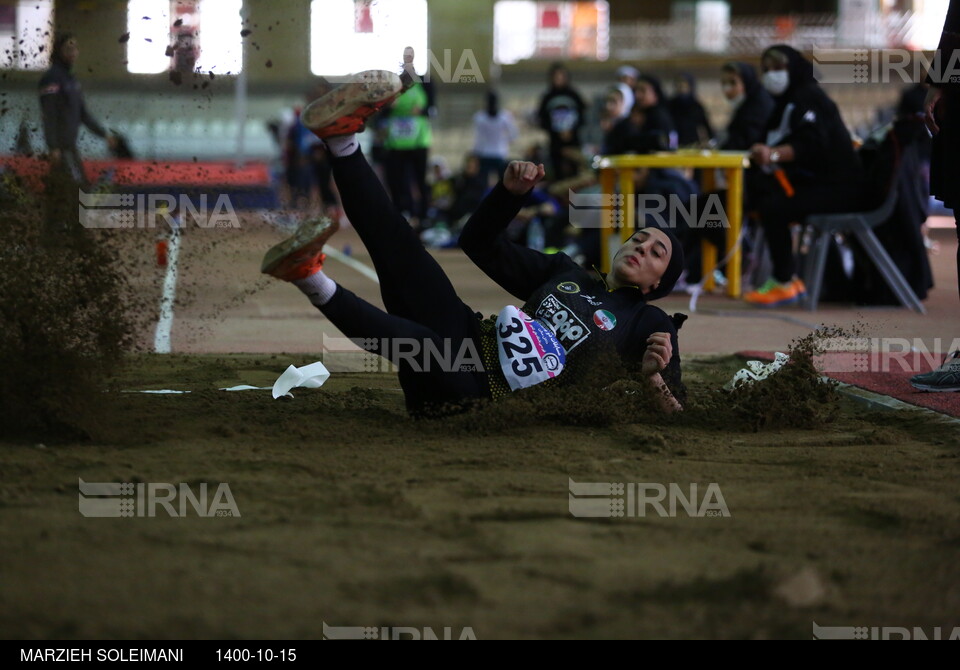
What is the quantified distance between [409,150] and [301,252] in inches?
478

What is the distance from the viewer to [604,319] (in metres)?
4.38

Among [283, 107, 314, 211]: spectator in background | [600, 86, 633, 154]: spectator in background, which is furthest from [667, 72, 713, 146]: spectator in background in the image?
[283, 107, 314, 211]: spectator in background

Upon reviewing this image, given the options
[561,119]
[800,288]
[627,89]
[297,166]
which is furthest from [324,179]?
[800,288]

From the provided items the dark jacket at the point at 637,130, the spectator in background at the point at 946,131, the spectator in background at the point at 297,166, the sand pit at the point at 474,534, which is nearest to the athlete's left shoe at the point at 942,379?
the spectator in background at the point at 946,131

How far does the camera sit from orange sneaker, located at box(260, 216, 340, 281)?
371 centimetres

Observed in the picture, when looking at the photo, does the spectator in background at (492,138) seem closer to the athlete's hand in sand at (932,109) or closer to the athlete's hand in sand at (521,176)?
the athlete's hand in sand at (932,109)

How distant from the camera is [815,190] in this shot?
887cm

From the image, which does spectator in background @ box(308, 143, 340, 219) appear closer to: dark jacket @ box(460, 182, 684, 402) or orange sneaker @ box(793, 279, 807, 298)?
orange sneaker @ box(793, 279, 807, 298)

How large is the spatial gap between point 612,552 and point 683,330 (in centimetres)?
512

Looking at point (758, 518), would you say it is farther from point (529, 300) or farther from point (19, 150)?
point (19, 150)

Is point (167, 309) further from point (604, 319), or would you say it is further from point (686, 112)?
point (686, 112)

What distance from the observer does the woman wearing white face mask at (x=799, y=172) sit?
347 inches

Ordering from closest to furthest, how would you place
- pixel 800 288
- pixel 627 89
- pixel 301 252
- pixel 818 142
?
pixel 301 252
pixel 818 142
pixel 800 288
pixel 627 89
